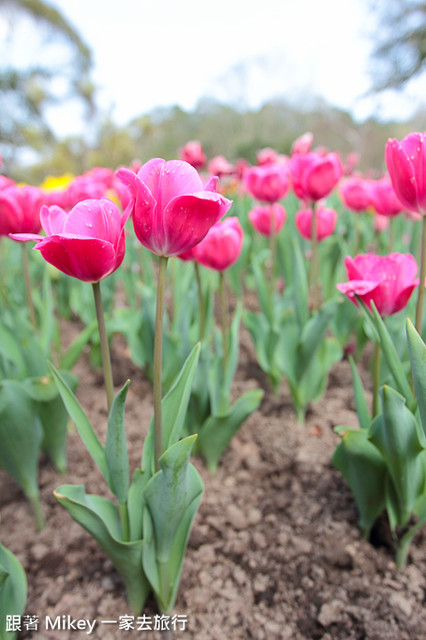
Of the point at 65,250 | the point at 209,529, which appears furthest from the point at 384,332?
the point at 209,529

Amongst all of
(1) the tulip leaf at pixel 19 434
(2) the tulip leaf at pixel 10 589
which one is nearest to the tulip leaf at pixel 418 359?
(2) the tulip leaf at pixel 10 589

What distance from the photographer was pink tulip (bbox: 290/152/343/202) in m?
1.54

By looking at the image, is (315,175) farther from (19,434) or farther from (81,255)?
(19,434)

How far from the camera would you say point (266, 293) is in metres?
1.89

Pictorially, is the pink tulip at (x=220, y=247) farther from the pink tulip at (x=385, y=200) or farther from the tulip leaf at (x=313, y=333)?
the pink tulip at (x=385, y=200)

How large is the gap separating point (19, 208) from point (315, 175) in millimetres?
937

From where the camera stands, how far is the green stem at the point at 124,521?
948mm

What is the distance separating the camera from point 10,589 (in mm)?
946

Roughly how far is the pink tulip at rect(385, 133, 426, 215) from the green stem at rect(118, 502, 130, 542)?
0.84 metres

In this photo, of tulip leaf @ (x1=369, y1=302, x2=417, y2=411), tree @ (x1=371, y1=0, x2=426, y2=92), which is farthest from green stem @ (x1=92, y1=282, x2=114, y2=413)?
tree @ (x1=371, y1=0, x2=426, y2=92)

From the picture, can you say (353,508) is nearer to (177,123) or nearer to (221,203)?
(221,203)

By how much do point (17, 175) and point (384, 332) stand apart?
18.7 metres

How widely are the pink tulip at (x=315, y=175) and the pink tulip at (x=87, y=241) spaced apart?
980 mm

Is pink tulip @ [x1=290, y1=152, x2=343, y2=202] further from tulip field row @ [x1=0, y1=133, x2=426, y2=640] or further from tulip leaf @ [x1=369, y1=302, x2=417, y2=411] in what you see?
tulip leaf @ [x1=369, y1=302, x2=417, y2=411]
